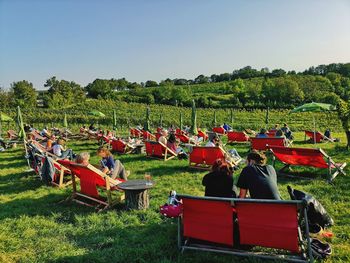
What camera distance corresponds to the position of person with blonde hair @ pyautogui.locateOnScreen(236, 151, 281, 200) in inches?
161

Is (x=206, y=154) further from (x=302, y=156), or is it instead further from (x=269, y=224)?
(x=269, y=224)

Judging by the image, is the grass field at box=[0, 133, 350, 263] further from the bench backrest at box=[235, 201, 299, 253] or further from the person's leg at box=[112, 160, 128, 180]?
the person's leg at box=[112, 160, 128, 180]

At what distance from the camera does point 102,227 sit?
16.7 ft

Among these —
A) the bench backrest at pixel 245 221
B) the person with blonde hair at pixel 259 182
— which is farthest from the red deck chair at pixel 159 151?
the bench backrest at pixel 245 221

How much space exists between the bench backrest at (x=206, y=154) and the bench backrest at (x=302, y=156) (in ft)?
5.12

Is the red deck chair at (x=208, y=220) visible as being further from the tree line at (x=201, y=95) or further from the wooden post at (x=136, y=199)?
the tree line at (x=201, y=95)

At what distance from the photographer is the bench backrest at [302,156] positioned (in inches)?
293

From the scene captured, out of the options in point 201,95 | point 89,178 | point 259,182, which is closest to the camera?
point 259,182

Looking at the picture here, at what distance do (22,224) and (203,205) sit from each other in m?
3.45

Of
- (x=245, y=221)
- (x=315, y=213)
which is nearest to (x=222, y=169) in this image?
(x=245, y=221)

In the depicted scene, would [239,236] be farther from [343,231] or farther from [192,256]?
[343,231]

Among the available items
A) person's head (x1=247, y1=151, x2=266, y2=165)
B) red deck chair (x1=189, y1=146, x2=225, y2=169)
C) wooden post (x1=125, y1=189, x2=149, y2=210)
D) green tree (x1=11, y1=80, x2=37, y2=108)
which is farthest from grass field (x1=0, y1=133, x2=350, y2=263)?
green tree (x1=11, y1=80, x2=37, y2=108)

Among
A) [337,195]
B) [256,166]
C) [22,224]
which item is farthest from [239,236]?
[22,224]

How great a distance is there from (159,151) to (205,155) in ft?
→ 8.75
